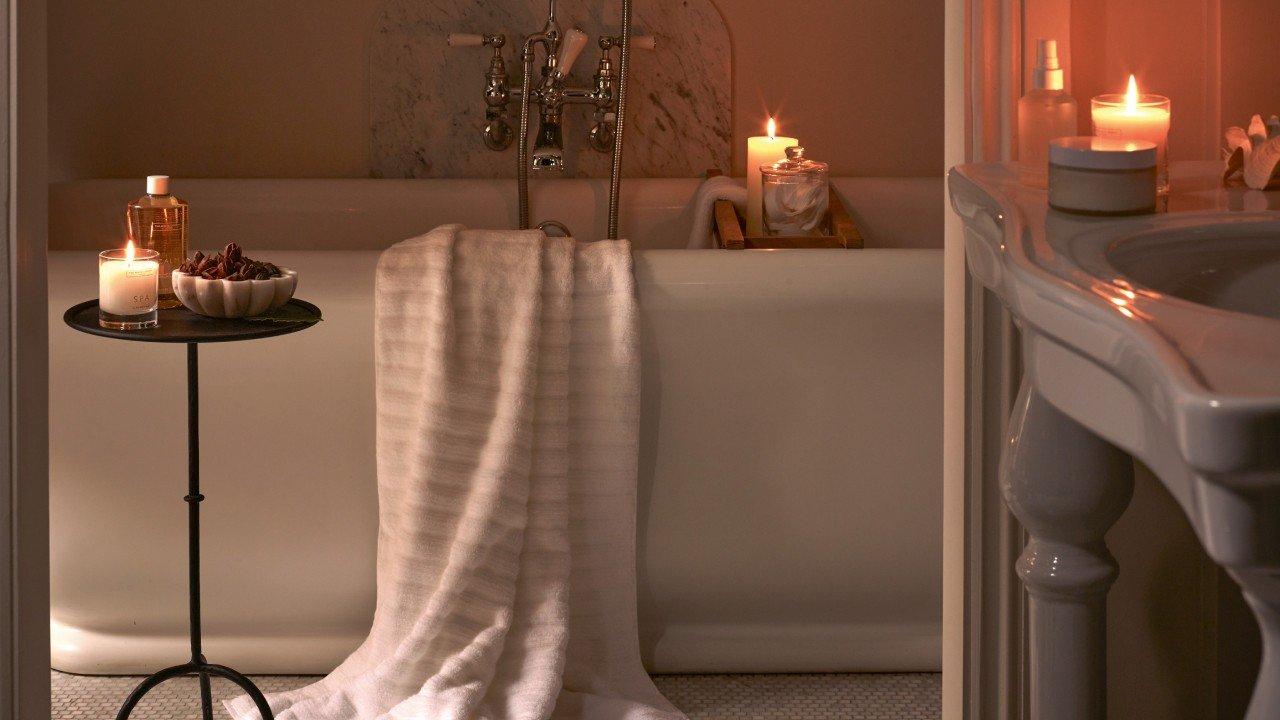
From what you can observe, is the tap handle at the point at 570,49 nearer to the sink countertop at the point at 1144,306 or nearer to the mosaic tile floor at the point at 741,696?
the mosaic tile floor at the point at 741,696

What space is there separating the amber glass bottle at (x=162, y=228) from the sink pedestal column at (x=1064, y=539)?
3.69ft


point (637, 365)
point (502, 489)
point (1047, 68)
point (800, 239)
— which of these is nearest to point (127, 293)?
point (502, 489)

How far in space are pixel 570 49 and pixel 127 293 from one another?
1867 millimetres

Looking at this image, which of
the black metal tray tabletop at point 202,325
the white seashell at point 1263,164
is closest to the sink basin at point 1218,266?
the white seashell at point 1263,164

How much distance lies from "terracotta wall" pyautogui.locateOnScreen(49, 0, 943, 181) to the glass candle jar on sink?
0.99m

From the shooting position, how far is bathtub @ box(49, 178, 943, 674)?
195cm

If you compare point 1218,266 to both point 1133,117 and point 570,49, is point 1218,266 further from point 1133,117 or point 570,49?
point 570,49

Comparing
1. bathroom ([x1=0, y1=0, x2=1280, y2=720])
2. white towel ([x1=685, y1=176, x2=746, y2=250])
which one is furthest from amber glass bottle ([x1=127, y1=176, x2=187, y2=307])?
white towel ([x1=685, y1=176, x2=746, y2=250])

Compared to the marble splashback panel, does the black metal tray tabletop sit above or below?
below

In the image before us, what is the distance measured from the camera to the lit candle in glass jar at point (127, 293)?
150 centimetres

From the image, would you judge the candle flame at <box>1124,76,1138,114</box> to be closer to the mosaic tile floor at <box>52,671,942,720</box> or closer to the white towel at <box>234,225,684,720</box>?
the white towel at <box>234,225,684,720</box>

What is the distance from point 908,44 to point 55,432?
2329 millimetres

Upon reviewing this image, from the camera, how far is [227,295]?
5.04 ft

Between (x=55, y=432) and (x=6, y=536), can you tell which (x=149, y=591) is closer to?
(x=55, y=432)
